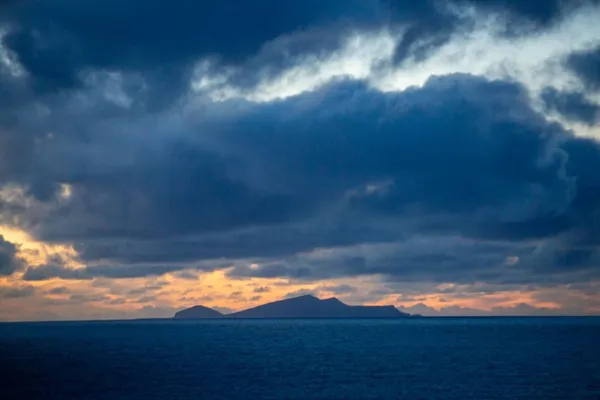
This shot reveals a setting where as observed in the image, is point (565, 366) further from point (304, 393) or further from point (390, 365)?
point (304, 393)

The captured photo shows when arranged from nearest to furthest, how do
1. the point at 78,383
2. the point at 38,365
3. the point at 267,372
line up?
the point at 78,383, the point at 267,372, the point at 38,365

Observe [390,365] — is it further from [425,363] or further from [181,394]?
[181,394]

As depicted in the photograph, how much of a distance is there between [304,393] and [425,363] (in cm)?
4927

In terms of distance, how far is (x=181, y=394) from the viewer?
8750 centimetres

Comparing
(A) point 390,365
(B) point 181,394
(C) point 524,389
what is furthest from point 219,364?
(C) point 524,389

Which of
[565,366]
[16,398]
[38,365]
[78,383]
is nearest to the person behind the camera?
[16,398]

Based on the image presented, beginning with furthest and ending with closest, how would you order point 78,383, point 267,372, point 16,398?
point 267,372
point 78,383
point 16,398

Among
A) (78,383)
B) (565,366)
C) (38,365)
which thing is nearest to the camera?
(78,383)

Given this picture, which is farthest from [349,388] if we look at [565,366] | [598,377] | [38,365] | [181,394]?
[38,365]

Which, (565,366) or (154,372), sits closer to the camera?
(154,372)

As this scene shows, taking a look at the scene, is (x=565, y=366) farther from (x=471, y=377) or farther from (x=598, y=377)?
(x=471, y=377)

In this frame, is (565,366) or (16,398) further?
(565,366)

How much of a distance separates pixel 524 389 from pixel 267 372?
43758 millimetres

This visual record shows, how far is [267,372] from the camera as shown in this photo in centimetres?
11456
